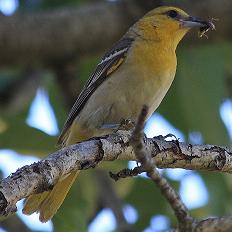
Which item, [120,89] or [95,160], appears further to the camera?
[120,89]

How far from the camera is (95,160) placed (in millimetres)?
3686

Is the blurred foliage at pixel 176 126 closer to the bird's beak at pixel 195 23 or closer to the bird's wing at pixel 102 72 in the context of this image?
the bird's beak at pixel 195 23

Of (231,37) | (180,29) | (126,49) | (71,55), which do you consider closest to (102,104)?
(126,49)

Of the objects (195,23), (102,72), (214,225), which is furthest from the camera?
(195,23)

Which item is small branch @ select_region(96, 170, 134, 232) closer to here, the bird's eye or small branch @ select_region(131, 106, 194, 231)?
the bird's eye

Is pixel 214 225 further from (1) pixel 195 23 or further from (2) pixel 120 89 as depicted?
(1) pixel 195 23

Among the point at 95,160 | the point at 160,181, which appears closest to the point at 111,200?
the point at 95,160

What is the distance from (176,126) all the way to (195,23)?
82 centimetres

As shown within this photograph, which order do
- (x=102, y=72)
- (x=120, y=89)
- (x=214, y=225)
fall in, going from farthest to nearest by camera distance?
(x=102, y=72) < (x=120, y=89) < (x=214, y=225)

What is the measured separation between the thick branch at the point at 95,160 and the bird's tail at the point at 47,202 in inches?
21.7

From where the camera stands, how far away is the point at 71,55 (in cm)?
649

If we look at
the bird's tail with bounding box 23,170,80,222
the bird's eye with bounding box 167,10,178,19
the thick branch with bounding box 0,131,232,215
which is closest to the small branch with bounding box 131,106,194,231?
the thick branch with bounding box 0,131,232,215

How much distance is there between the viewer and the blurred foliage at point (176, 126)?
4898mm

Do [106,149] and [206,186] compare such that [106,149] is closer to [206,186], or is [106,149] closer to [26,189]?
[26,189]
